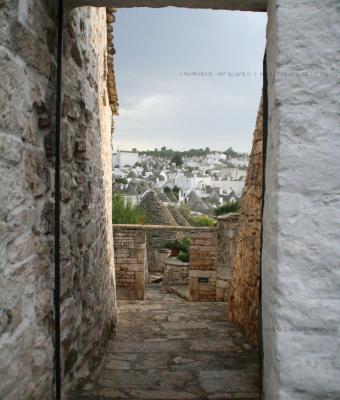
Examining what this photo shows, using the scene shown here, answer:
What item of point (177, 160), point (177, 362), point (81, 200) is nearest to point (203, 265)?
point (177, 362)

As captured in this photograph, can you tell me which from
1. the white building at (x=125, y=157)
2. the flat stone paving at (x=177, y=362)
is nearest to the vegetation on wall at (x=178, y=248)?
the flat stone paving at (x=177, y=362)

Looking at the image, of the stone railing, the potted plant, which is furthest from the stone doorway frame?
the potted plant

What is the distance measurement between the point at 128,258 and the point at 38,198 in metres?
6.53

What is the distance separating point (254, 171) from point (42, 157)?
267 centimetres

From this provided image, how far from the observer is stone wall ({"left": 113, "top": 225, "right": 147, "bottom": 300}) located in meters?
8.36

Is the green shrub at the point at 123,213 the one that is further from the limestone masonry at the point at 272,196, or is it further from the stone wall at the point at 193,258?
the limestone masonry at the point at 272,196

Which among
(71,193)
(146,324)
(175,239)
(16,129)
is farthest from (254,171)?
(175,239)

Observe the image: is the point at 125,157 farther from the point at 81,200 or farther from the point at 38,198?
the point at 38,198

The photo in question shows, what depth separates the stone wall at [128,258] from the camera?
8.36 m

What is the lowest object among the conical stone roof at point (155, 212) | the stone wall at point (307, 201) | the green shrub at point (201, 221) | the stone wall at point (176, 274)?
the stone wall at point (176, 274)

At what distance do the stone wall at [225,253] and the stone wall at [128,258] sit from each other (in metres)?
1.64

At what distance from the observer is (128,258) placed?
27.5 ft

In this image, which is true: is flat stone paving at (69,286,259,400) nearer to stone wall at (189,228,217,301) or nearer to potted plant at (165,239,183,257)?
stone wall at (189,228,217,301)

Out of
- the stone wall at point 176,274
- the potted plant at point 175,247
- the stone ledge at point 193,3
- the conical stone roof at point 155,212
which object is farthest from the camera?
the conical stone roof at point 155,212
